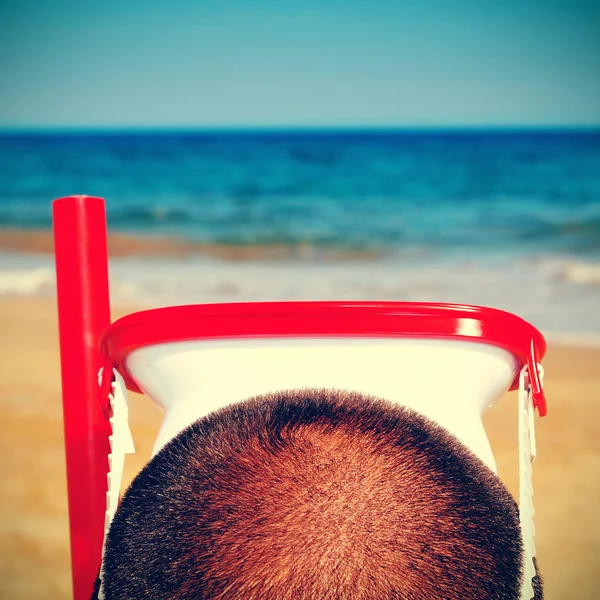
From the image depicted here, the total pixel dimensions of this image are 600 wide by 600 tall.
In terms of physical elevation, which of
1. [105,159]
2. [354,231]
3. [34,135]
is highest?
[34,135]

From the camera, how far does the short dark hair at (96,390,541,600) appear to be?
3.02ft

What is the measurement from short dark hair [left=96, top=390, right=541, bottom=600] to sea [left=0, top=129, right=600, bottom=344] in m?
3.65

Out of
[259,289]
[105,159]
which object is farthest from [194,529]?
[105,159]

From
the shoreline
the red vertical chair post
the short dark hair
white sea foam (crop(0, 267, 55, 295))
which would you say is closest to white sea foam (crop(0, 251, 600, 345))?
white sea foam (crop(0, 267, 55, 295))

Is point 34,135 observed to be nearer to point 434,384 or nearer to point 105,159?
point 105,159

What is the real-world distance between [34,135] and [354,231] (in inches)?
314

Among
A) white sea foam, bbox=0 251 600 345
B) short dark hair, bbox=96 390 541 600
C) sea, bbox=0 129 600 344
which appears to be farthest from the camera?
sea, bbox=0 129 600 344

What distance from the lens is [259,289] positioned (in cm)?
582

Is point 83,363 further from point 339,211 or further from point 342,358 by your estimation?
point 339,211

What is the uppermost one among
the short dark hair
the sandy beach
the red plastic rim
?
the sandy beach

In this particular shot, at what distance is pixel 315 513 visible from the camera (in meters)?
0.94

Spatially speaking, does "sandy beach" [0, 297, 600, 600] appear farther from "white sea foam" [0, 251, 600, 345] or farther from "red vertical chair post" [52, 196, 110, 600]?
"red vertical chair post" [52, 196, 110, 600]

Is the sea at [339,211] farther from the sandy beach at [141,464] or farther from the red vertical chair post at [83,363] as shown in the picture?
the red vertical chair post at [83,363]

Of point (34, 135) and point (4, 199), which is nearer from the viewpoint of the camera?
point (4, 199)
